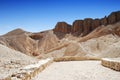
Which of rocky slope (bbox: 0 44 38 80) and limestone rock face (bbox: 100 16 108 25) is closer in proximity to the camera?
rocky slope (bbox: 0 44 38 80)

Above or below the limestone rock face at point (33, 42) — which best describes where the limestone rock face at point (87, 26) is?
above

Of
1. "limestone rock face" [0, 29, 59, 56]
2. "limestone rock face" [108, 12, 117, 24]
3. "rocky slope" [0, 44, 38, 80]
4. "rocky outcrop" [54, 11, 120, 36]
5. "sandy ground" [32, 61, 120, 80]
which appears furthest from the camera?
"rocky outcrop" [54, 11, 120, 36]

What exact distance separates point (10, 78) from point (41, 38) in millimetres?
87620

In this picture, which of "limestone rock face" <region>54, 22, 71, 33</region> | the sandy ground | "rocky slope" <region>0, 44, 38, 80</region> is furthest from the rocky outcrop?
the sandy ground

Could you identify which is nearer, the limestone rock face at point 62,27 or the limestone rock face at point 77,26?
the limestone rock face at point 77,26

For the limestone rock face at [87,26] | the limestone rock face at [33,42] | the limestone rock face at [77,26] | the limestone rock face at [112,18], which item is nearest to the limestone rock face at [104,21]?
the limestone rock face at [112,18]

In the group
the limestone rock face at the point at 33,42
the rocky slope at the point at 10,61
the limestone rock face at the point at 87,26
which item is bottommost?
the rocky slope at the point at 10,61

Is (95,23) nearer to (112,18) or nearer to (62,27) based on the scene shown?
(112,18)

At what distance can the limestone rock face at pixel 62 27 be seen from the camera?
96.0 meters

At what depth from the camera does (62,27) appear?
319ft

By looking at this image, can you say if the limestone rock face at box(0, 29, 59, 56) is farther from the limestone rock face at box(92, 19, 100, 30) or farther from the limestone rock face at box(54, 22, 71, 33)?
the limestone rock face at box(92, 19, 100, 30)

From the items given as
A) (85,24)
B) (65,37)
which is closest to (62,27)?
(65,37)

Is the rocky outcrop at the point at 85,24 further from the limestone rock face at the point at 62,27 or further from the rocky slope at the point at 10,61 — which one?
the rocky slope at the point at 10,61

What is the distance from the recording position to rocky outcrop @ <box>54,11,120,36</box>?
78.8m
